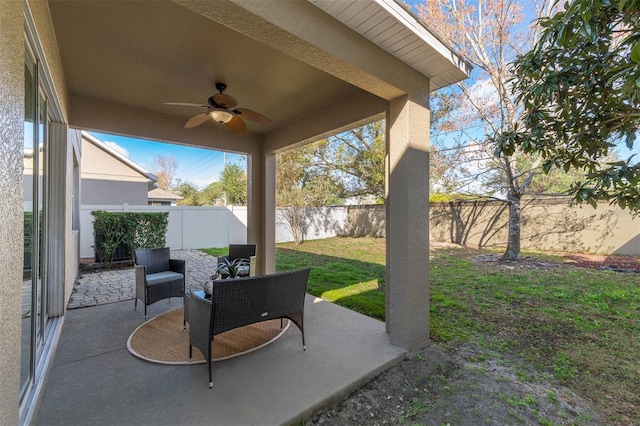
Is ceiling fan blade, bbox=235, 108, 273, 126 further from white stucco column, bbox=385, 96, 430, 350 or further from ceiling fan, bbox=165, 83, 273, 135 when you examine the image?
white stucco column, bbox=385, 96, 430, 350

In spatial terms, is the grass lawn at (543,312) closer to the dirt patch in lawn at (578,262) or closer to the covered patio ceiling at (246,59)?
the dirt patch in lawn at (578,262)

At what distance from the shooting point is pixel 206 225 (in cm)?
1085

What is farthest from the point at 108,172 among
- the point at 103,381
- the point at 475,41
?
the point at 475,41

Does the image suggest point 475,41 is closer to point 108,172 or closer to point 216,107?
point 216,107

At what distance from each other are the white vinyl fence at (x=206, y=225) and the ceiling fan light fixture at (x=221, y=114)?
7.17 m

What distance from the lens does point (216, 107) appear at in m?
3.33

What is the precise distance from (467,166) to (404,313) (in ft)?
22.9

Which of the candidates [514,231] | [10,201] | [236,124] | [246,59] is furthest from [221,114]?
[514,231]

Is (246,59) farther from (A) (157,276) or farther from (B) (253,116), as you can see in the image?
(A) (157,276)

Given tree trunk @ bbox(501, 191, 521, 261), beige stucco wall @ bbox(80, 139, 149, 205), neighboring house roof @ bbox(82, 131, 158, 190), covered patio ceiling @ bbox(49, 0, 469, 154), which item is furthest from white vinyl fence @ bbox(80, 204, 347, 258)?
tree trunk @ bbox(501, 191, 521, 261)

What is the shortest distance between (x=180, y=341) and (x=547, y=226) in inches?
424

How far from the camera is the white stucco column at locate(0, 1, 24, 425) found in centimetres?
107

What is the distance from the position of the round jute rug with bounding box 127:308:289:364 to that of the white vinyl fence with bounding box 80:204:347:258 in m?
6.67

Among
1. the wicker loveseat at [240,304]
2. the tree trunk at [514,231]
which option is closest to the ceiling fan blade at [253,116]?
the wicker loveseat at [240,304]
